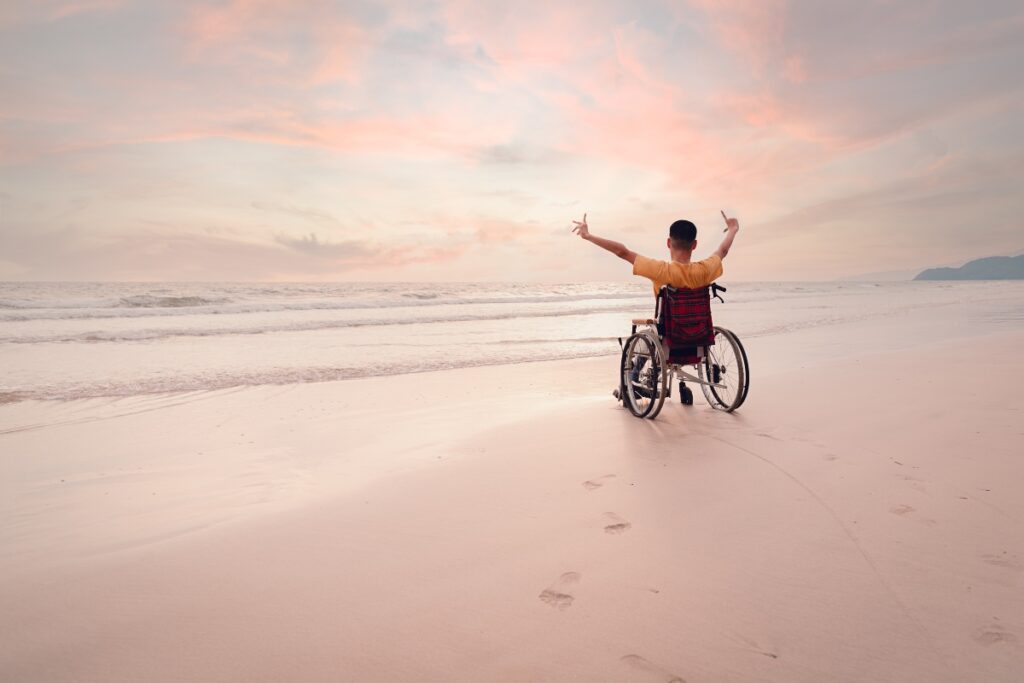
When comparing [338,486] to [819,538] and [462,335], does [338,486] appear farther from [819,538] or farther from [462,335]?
[462,335]

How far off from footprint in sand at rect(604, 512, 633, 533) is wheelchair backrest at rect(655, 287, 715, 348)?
2.35 metres

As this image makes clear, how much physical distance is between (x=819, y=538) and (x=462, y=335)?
12449 mm

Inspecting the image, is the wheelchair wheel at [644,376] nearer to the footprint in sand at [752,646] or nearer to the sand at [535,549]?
the sand at [535,549]

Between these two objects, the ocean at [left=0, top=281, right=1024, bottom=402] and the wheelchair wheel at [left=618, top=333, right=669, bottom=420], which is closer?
the wheelchair wheel at [left=618, top=333, right=669, bottom=420]

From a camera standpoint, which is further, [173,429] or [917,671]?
[173,429]

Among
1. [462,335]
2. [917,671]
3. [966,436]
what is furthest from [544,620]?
[462,335]

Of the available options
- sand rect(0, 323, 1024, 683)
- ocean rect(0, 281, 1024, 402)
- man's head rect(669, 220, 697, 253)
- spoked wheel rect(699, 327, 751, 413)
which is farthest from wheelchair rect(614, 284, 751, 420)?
ocean rect(0, 281, 1024, 402)

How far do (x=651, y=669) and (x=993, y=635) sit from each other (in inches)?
47.1

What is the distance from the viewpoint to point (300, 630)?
1.95 meters

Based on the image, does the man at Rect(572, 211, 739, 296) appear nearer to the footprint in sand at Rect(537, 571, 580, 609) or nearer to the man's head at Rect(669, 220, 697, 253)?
the man's head at Rect(669, 220, 697, 253)

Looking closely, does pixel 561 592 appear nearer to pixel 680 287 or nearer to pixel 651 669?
pixel 651 669

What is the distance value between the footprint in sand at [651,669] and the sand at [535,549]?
10 millimetres

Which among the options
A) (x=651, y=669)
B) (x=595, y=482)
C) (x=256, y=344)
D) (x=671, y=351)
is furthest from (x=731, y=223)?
(x=256, y=344)

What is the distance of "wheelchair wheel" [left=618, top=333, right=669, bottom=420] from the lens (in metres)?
4.73
